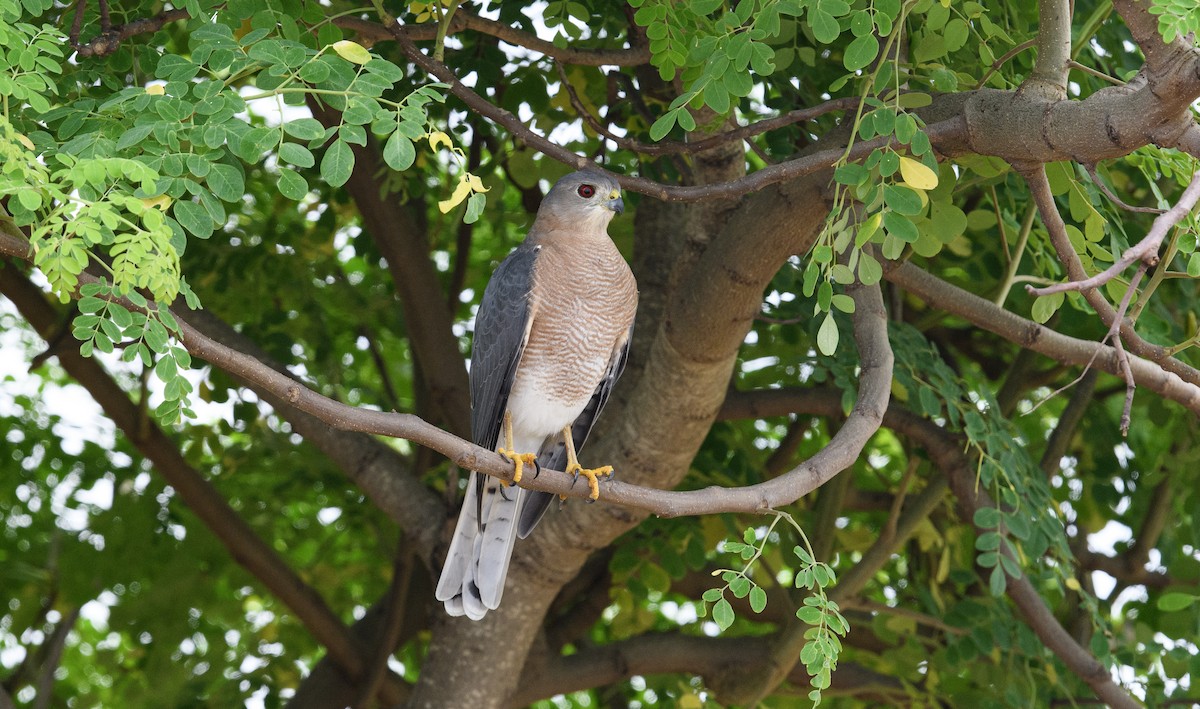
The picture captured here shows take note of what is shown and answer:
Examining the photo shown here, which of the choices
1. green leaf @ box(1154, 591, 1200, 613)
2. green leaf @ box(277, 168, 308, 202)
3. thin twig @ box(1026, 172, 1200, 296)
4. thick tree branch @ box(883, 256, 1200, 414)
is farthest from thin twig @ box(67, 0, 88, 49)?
green leaf @ box(1154, 591, 1200, 613)

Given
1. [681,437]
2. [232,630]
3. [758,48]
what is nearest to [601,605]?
[681,437]

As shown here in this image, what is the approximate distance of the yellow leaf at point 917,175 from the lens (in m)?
2.66

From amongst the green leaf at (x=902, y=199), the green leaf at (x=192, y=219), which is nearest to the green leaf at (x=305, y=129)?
the green leaf at (x=192, y=219)

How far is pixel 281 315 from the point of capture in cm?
548

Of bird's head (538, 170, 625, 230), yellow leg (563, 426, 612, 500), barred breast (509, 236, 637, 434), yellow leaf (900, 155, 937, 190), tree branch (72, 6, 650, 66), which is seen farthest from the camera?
barred breast (509, 236, 637, 434)

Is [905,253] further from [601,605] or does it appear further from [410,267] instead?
[601,605]

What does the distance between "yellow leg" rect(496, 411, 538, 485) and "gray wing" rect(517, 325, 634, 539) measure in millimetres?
165

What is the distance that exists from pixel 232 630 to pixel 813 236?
13.7 ft

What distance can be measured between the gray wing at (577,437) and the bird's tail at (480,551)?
50mm

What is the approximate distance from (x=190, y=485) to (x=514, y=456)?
6.00 feet

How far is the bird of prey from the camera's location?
157 inches

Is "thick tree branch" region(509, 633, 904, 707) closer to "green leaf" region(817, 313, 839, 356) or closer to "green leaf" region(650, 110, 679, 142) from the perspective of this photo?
"green leaf" region(817, 313, 839, 356)

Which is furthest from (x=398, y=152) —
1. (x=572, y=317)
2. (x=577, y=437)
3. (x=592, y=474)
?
(x=577, y=437)

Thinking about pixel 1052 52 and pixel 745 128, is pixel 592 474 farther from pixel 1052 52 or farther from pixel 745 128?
pixel 1052 52
